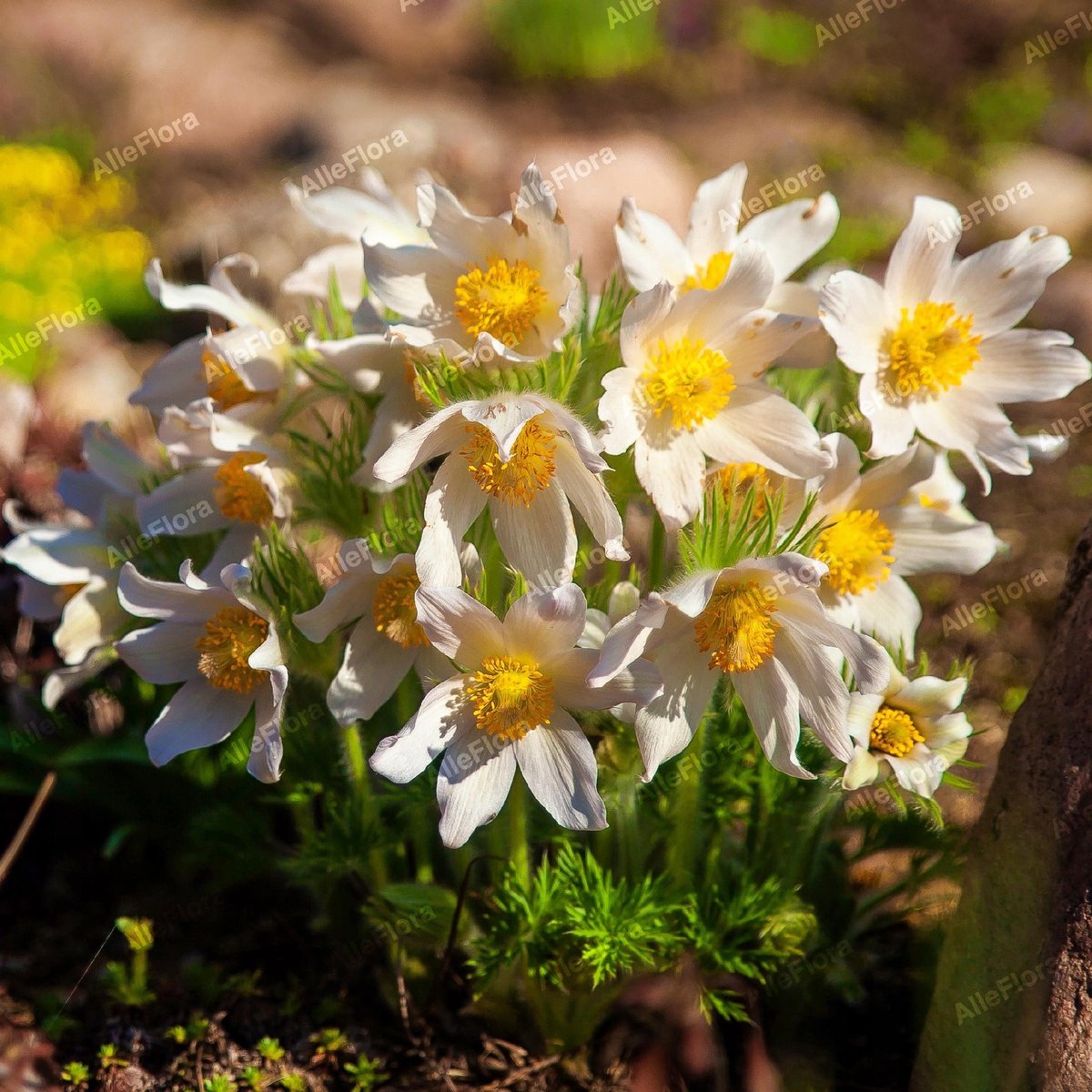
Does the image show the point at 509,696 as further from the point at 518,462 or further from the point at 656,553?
the point at 656,553

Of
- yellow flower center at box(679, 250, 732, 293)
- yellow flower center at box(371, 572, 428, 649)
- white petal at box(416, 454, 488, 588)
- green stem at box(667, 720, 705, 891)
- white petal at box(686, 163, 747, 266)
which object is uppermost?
white petal at box(686, 163, 747, 266)

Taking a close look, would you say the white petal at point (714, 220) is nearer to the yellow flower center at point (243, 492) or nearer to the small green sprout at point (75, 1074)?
the yellow flower center at point (243, 492)

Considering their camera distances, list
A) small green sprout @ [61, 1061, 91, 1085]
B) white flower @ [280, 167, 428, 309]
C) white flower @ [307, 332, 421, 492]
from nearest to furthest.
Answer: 1. white flower @ [307, 332, 421, 492]
2. white flower @ [280, 167, 428, 309]
3. small green sprout @ [61, 1061, 91, 1085]

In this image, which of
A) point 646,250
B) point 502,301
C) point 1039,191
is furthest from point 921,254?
point 1039,191

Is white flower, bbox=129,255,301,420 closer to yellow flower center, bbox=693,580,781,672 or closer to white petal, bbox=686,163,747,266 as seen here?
white petal, bbox=686,163,747,266

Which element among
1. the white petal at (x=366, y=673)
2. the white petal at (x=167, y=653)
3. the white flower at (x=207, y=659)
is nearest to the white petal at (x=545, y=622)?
the white petal at (x=366, y=673)

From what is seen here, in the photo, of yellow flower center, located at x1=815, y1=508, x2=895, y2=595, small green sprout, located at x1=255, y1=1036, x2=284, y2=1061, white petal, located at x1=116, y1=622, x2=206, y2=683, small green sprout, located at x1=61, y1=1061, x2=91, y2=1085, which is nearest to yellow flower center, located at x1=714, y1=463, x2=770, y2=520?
yellow flower center, located at x1=815, y1=508, x2=895, y2=595
